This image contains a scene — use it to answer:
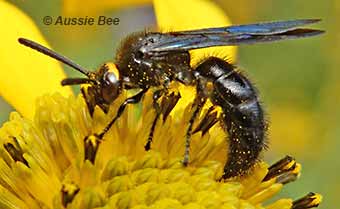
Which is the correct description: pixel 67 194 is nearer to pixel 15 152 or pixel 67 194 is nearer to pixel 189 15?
pixel 15 152

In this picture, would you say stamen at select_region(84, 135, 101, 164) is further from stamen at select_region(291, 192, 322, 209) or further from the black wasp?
stamen at select_region(291, 192, 322, 209)

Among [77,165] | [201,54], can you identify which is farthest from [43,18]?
[77,165]

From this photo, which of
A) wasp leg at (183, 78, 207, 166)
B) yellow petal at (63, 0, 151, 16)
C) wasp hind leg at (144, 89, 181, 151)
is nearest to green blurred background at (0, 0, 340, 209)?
yellow petal at (63, 0, 151, 16)

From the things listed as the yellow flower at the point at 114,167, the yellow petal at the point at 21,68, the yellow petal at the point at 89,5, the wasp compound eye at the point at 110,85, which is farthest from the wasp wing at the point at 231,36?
the yellow petal at the point at 89,5

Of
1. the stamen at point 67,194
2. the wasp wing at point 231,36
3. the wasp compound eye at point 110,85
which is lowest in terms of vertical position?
the stamen at point 67,194

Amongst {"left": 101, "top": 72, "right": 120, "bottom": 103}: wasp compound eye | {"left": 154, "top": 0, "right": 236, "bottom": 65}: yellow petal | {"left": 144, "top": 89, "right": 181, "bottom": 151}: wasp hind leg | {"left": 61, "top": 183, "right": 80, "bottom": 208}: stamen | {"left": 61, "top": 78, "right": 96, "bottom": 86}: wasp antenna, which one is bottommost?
{"left": 61, "top": 183, "right": 80, "bottom": 208}: stamen

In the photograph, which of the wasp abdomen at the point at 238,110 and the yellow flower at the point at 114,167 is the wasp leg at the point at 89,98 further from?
the wasp abdomen at the point at 238,110

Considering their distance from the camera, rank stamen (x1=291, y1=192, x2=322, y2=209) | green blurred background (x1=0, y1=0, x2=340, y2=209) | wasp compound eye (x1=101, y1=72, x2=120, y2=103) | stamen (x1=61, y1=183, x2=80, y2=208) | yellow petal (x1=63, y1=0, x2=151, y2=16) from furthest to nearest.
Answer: green blurred background (x1=0, y1=0, x2=340, y2=209), yellow petal (x1=63, y1=0, x2=151, y2=16), stamen (x1=291, y1=192, x2=322, y2=209), wasp compound eye (x1=101, y1=72, x2=120, y2=103), stamen (x1=61, y1=183, x2=80, y2=208)

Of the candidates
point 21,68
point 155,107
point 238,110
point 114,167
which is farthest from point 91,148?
point 21,68
